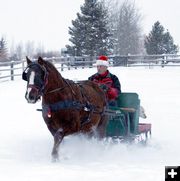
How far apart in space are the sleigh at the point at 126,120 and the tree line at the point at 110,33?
51.1 feet

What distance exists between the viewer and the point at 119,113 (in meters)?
8.51

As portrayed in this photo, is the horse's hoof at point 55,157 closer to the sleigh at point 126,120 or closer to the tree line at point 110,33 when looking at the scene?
the sleigh at point 126,120

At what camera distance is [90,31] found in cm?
3994

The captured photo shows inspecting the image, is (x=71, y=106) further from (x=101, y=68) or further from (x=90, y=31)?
(x=90, y=31)

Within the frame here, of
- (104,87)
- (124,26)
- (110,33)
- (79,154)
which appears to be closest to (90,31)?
(110,33)

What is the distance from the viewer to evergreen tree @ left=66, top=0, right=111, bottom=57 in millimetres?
40000

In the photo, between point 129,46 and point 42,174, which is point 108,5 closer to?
point 129,46

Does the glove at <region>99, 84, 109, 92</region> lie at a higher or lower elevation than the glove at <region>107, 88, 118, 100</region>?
higher

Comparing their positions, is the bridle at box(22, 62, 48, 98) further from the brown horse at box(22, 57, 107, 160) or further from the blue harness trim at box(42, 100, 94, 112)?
the blue harness trim at box(42, 100, 94, 112)

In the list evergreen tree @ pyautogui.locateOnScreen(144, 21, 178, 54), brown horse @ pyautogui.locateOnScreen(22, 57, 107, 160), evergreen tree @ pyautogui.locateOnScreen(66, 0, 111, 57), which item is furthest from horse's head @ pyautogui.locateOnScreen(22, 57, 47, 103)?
evergreen tree @ pyautogui.locateOnScreen(144, 21, 178, 54)

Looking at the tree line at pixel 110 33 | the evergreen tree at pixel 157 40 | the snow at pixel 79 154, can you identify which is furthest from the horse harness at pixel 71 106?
the evergreen tree at pixel 157 40

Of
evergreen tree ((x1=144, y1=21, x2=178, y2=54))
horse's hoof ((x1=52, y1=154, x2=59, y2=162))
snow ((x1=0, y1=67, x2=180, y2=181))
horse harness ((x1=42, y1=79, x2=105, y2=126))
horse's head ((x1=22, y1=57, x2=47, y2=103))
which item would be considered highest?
evergreen tree ((x1=144, y1=21, x2=178, y2=54))

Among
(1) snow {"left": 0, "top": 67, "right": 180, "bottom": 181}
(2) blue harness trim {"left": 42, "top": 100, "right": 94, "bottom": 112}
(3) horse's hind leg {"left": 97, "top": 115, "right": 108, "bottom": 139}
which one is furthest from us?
(3) horse's hind leg {"left": 97, "top": 115, "right": 108, "bottom": 139}

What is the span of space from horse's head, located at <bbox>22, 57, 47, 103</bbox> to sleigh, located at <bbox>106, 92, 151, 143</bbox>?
6.68 feet
